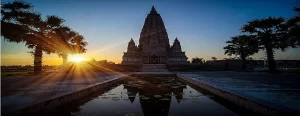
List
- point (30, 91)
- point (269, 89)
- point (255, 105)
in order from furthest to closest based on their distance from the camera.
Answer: point (269, 89) < point (30, 91) < point (255, 105)

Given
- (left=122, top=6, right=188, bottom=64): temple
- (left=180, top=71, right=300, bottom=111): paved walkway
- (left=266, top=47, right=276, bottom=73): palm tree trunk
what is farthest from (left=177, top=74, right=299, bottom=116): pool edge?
(left=122, top=6, right=188, bottom=64): temple

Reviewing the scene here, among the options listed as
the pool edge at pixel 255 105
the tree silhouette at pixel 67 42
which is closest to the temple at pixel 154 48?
the tree silhouette at pixel 67 42

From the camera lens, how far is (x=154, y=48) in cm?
5084

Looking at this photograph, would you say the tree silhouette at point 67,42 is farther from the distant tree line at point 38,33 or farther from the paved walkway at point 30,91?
→ the paved walkway at point 30,91

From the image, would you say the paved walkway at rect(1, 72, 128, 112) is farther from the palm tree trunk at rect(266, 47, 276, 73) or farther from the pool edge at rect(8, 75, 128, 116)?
the palm tree trunk at rect(266, 47, 276, 73)

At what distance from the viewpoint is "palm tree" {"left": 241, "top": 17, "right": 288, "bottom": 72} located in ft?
82.1

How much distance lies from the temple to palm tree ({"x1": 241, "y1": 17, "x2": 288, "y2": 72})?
2562 cm

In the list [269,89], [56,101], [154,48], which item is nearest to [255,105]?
[269,89]

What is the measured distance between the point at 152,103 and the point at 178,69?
3203cm

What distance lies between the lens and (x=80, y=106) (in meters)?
6.54

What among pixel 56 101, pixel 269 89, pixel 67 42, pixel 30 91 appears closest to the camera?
pixel 56 101

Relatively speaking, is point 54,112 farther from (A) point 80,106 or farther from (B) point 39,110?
(A) point 80,106

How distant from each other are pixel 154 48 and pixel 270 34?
28878mm

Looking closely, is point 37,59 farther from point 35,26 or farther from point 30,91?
point 30,91
